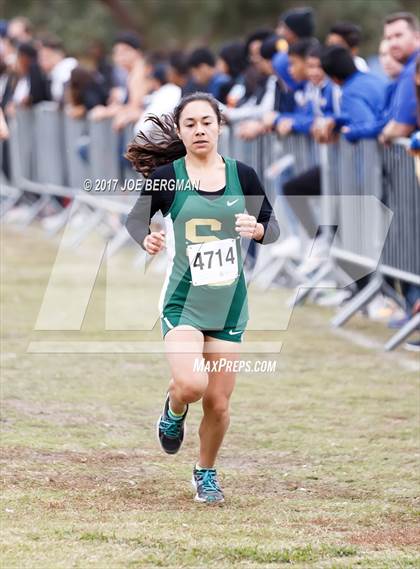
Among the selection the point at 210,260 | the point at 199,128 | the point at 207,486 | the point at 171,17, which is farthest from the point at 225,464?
the point at 171,17

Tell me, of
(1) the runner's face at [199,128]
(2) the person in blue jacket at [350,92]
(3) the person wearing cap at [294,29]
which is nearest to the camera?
(1) the runner's face at [199,128]

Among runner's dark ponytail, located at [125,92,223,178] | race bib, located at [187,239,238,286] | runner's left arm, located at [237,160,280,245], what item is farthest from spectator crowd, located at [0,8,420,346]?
race bib, located at [187,239,238,286]

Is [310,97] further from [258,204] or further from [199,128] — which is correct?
[199,128]

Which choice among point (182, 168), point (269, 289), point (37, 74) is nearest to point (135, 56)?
point (37, 74)

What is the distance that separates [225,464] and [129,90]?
33.0 ft

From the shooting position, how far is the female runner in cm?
606

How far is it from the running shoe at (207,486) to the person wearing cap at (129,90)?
9587mm

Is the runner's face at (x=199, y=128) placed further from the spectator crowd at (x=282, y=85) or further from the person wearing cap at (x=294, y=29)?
the person wearing cap at (x=294, y=29)

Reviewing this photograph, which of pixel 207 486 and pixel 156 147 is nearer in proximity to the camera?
pixel 207 486

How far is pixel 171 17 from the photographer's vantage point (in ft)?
127

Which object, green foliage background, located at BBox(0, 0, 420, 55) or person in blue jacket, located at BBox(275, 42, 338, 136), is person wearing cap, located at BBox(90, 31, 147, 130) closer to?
person in blue jacket, located at BBox(275, 42, 338, 136)

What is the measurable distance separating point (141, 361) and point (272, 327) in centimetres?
157

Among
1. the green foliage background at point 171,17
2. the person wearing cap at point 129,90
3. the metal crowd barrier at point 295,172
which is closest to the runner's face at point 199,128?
the metal crowd barrier at point 295,172

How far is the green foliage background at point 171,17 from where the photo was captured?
37.0 metres
